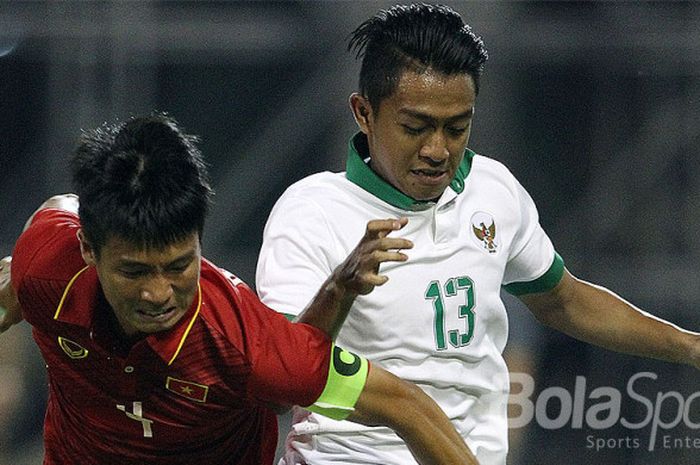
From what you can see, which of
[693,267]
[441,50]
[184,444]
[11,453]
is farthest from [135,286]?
[693,267]

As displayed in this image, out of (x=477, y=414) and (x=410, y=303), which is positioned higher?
(x=410, y=303)

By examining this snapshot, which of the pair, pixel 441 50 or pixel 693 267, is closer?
pixel 441 50

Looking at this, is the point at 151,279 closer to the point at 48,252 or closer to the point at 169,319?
the point at 169,319

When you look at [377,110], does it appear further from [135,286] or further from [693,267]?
[693,267]

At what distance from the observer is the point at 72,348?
78.7 inches

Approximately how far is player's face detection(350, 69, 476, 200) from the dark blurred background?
1.33m

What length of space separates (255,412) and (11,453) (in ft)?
4.70

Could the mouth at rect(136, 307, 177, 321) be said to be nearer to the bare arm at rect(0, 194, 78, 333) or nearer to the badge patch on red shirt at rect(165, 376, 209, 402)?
the badge patch on red shirt at rect(165, 376, 209, 402)

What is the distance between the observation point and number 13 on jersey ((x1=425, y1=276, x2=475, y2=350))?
2.16 metres

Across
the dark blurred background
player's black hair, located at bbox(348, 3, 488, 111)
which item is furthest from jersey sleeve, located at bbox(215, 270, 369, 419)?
the dark blurred background

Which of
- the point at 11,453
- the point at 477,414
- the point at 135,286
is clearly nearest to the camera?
the point at 135,286

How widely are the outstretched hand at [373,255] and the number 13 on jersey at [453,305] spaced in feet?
0.83

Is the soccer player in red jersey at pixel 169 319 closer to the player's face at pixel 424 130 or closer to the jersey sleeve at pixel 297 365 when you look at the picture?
the jersey sleeve at pixel 297 365

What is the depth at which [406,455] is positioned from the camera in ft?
7.06
